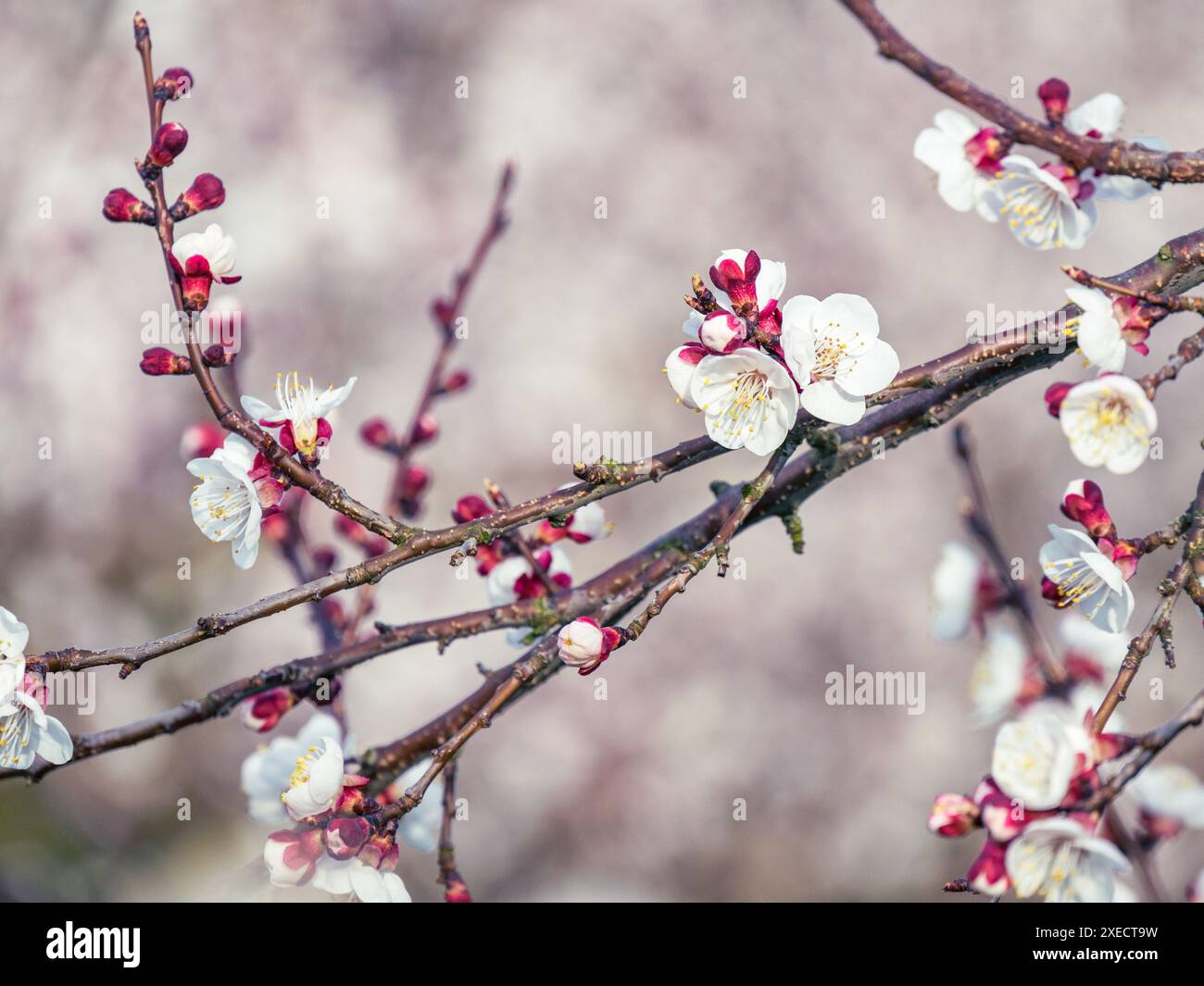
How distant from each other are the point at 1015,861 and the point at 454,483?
7.61 ft

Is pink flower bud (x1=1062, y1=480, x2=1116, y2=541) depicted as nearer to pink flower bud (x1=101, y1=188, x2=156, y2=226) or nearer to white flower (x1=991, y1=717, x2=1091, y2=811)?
white flower (x1=991, y1=717, x2=1091, y2=811)

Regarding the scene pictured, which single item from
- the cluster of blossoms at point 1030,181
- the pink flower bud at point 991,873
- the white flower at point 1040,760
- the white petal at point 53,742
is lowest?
the pink flower bud at point 991,873

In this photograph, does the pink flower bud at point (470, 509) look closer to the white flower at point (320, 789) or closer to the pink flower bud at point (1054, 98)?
the white flower at point (320, 789)

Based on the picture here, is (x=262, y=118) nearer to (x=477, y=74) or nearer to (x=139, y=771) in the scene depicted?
(x=477, y=74)

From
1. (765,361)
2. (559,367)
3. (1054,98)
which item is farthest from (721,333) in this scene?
(559,367)

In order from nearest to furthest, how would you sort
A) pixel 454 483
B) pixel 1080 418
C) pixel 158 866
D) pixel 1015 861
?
→ pixel 1015 861
pixel 1080 418
pixel 158 866
pixel 454 483

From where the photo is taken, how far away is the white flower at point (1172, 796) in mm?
1502

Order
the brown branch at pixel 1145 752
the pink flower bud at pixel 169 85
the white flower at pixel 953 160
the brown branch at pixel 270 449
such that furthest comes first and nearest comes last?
1. the white flower at pixel 953 160
2. the pink flower bud at pixel 169 85
3. the brown branch at pixel 270 449
4. the brown branch at pixel 1145 752

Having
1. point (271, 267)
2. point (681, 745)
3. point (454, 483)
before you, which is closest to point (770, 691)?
point (681, 745)

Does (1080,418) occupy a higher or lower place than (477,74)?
lower

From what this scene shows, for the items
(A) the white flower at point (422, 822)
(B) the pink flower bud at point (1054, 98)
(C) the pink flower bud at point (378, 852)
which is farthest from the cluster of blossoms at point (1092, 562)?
(A) the white flower at point (422, 822)

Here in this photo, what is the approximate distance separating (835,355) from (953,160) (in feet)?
1.69

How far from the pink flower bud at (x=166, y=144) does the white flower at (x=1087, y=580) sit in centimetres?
97

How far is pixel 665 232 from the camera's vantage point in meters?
3.11
